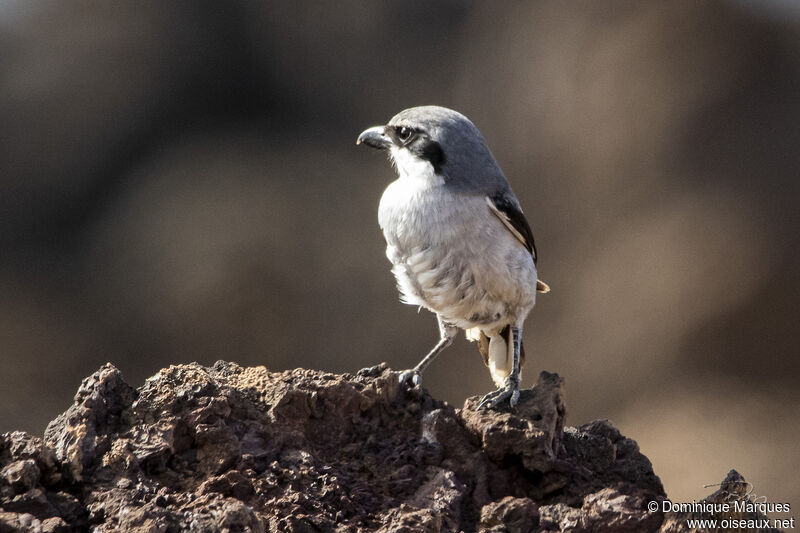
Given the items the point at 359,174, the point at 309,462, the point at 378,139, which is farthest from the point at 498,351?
the point at 359,174

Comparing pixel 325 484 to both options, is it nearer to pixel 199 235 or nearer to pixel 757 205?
pixel 757 205

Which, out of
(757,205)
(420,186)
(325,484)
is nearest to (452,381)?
(757,205)

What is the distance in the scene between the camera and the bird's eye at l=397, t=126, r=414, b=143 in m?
6.00

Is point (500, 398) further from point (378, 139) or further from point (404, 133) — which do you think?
point (378, 139)

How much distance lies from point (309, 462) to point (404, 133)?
2679 millimetres

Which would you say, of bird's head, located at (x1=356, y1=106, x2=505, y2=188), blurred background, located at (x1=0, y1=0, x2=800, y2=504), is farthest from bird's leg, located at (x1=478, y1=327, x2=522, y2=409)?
blurred background, located at (x1=0, y1=0, x2=800, y2=504)

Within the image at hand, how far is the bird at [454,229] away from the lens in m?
5.66

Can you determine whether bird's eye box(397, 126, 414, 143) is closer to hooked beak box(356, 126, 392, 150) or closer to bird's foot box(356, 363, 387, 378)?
hooked beak box(356, 126, 392, 150)

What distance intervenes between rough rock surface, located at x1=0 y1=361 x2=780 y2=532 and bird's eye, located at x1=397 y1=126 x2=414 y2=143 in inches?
71.0

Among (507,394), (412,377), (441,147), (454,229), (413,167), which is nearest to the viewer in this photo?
(507,394)

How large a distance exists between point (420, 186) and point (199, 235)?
12.7m

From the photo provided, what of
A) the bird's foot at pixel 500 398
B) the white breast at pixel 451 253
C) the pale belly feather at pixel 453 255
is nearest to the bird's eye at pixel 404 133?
the white breast at pixel 451 253

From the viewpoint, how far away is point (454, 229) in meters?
5.64

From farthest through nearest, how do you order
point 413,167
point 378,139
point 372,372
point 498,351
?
point 498,351, point 378,139, point 413,167, point 372,372
